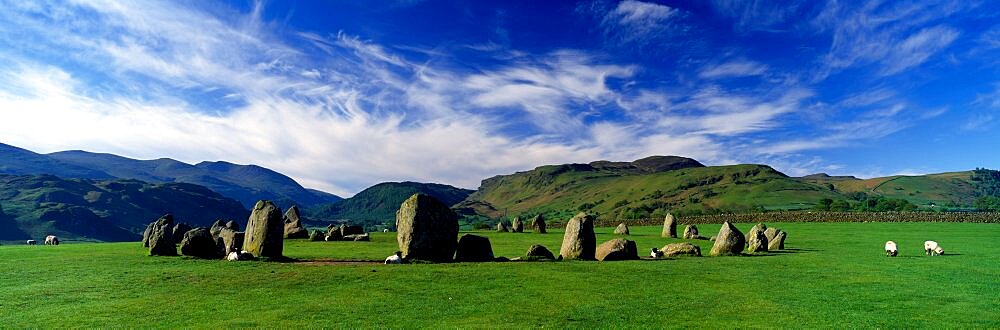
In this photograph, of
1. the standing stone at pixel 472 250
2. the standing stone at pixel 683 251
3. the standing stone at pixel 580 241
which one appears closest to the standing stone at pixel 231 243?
the standing stone at pixel 472 250

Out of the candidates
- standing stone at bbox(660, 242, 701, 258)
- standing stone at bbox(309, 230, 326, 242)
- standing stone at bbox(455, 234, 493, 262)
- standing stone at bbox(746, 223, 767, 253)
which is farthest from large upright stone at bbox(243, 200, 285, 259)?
standing stone at bbox(746, 223, 767, 253)

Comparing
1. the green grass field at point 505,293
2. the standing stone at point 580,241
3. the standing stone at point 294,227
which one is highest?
the standing stone at point 294,227

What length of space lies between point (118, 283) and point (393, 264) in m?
10.4

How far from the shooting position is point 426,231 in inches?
1115

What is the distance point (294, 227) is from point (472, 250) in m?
27.9

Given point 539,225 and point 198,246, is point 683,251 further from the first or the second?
point 539,225

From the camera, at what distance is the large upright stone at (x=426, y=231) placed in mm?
28109

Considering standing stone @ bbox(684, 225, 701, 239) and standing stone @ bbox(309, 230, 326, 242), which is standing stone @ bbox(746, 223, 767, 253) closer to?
standing stone @ bbox(684, 225, 701, 239)

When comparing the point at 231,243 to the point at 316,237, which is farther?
the point at 316,237

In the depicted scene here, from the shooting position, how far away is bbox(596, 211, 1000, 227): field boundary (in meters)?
67.1

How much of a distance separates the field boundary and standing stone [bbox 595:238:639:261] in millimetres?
52965

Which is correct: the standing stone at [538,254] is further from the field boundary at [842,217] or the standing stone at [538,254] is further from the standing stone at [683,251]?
the field boundary at [842,217]

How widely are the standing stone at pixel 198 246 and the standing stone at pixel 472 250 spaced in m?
12.8

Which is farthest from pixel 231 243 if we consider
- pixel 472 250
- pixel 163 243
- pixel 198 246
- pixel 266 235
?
pixel 472 250
